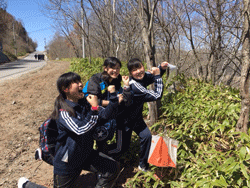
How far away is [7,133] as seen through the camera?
3.67 m

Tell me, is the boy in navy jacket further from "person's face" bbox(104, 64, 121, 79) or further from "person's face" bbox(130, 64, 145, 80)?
"person's face" bbox(104, 64, 121, 79)

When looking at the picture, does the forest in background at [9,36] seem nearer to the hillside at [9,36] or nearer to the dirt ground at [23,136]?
the hillside at [9,36]

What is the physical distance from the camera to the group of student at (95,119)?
5.74 ft

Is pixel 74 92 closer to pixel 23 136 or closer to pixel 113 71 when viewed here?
pixel 113 71

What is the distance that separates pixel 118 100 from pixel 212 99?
2.53 m

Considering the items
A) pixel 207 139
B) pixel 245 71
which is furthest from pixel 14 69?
pixel 245 71

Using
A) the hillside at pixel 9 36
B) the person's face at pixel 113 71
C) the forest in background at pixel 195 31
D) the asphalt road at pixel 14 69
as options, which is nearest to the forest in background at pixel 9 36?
the hillside at pixel 9 36

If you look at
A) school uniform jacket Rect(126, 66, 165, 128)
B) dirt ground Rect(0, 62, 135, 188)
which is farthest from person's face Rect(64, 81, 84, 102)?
dirt ground Rect(0, 62, 135, 188)

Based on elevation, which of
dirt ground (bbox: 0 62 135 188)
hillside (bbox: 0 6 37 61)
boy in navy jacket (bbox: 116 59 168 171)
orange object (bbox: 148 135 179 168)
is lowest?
dirt ground (bbox: 0 62 135 188)

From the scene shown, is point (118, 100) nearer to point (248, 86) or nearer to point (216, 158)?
point (216, 158)

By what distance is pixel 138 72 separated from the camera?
231 centimetres

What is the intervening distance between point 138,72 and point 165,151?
1.00m

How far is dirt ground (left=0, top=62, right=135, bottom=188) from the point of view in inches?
99.1

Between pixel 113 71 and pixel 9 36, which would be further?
pixel 9 36
